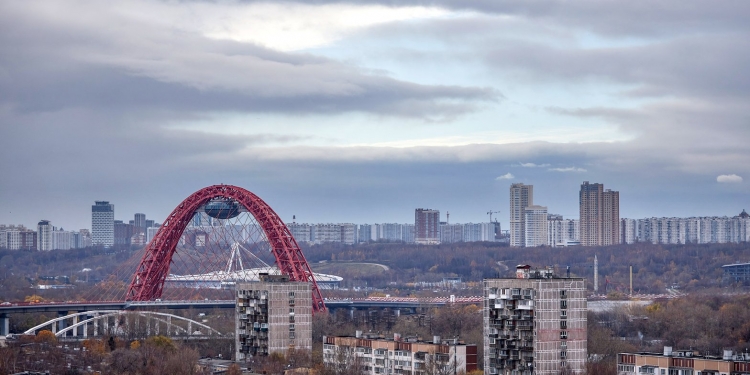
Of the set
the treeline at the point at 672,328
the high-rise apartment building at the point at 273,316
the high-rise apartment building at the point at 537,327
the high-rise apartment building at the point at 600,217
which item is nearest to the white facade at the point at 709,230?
the high-rise apartment building at the point at 600,217

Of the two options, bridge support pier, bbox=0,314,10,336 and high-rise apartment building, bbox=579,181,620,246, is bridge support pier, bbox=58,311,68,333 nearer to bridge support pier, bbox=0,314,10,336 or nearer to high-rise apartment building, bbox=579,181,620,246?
bridge support pier, bbox=0,314,10,336

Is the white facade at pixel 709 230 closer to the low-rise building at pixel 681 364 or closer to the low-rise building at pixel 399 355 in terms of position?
the low-rise building at pixel 399 355

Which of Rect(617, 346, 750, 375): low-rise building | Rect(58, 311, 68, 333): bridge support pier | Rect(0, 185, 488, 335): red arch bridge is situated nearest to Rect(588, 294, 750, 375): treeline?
Rect(617, 346, 750, 375): low-rise building

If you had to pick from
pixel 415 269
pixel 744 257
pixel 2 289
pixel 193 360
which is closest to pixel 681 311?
pixel 193 360

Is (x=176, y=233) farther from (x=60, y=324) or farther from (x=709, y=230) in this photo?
(x=709, y=230)

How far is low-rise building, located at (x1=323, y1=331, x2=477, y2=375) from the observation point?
4803cm

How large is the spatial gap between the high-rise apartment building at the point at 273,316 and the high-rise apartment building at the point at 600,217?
138 m

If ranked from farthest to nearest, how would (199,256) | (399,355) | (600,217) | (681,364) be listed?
(600,217) → (199,256) → (399,355) → (681,364)

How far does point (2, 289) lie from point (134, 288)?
4006cm

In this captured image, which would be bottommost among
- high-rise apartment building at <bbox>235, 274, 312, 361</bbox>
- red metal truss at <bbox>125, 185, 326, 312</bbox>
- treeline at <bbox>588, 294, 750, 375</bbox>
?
treeline at <bbox>588, 294, 750, 375</bbox>

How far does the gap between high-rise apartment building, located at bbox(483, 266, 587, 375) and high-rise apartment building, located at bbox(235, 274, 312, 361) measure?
12.5 meters

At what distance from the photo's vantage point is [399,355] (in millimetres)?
50500

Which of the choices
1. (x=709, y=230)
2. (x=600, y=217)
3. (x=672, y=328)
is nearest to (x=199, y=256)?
(x=672, y=328)

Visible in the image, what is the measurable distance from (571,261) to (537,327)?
120 metres
